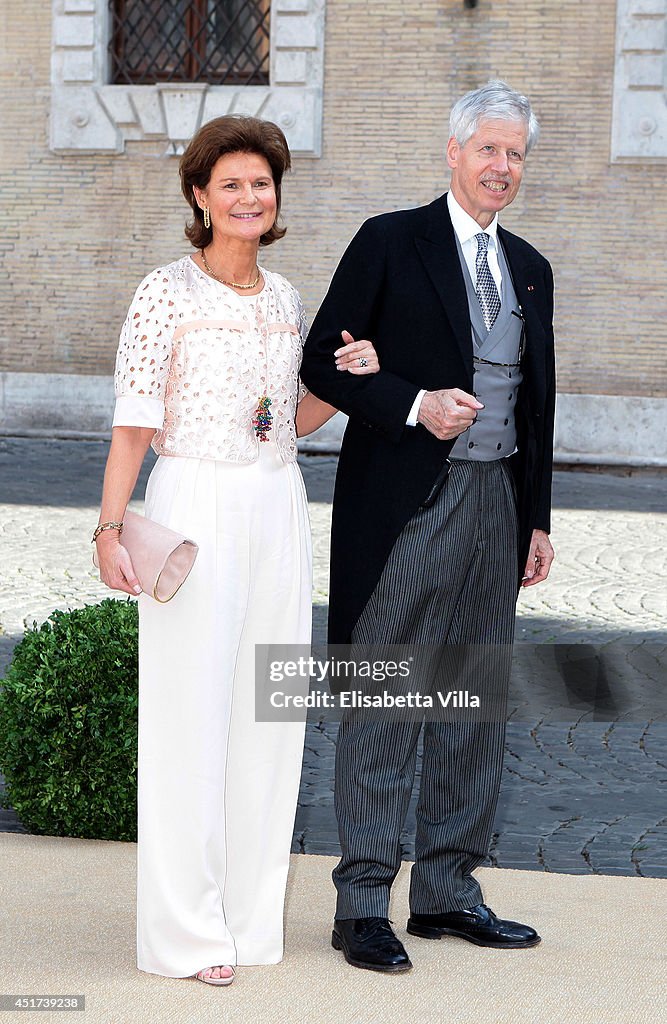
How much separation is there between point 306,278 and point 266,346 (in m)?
13.5

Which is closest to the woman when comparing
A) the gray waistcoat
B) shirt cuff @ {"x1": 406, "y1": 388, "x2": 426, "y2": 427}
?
shirt cuff @ {"x1": 406, "y1": 388, "x2": 426, "y2": 427}

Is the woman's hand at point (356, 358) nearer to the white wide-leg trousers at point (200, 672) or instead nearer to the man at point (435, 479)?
the man at point (435, 479)

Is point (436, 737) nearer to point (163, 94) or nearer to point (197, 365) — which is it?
point (197, 365)

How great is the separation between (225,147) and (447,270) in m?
0.60

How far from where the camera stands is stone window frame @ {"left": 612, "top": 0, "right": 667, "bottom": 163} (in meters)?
15.5

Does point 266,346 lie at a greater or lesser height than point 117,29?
lesser

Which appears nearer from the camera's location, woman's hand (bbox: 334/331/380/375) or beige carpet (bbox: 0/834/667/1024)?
beige carpet (bbox: 0/834/667/1024)

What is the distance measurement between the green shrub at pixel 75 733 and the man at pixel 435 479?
3.36 feet

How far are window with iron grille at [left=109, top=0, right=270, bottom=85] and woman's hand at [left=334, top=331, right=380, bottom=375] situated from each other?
14.2m

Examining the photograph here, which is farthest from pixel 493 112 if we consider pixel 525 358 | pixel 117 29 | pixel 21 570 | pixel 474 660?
pixel 117 29

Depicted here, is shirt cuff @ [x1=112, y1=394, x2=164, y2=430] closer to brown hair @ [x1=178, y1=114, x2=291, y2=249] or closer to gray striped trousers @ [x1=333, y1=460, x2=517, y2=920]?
brown hair @ [x1=178, y1=114, x2=291, y2=249]

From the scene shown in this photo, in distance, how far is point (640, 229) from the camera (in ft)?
52.3

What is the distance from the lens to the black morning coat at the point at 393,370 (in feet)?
11.0

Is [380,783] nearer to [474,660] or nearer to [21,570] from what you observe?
[474,660]
